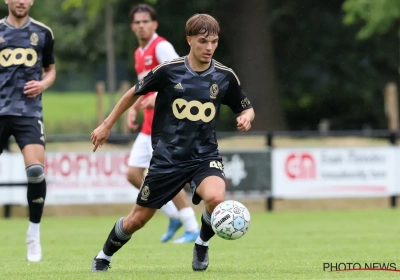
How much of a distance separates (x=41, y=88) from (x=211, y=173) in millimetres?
2387

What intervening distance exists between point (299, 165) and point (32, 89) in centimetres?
932

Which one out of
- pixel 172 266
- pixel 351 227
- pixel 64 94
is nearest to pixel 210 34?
pixel 172 266

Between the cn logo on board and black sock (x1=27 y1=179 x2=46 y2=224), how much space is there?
9.15m

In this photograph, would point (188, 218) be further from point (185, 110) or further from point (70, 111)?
point (70, 111)

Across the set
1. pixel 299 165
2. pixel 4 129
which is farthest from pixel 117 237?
pixel 299 165

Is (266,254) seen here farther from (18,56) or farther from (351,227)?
(351,227)

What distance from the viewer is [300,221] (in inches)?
622

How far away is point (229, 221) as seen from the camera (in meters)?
7.57

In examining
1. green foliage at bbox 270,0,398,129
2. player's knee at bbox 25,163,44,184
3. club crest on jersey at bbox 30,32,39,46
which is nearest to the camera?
player's knee at bbox 25,163,44,184

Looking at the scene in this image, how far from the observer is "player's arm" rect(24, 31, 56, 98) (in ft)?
31.2

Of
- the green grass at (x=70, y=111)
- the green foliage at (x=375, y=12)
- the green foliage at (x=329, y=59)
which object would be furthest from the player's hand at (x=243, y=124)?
the green grass at (x=70, y=111)

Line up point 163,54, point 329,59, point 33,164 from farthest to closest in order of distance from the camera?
point 329,59
point 163,54
point 33,164

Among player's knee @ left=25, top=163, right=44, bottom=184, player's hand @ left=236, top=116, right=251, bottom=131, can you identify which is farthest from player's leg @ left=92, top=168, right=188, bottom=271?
player's knee @ left=25, top=163, right=44, bottom=184

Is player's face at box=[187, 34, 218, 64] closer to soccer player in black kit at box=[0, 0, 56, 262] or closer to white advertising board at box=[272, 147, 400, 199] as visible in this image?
soccer player in black kit at box=[0, 0, 56, 262]
